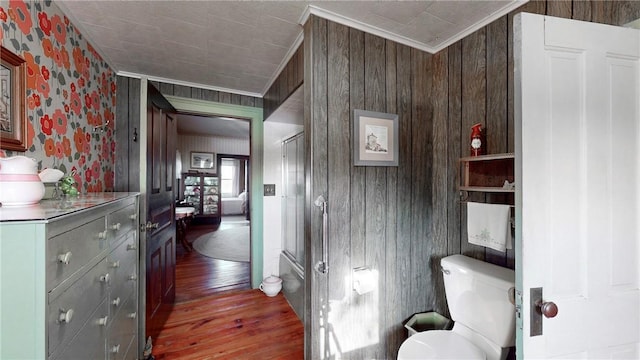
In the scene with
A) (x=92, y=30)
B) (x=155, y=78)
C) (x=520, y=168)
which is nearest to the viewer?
(x=520, y=168)

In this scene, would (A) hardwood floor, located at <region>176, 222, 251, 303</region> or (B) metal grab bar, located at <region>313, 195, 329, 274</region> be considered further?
(A) hardwood floor, located at <region>176, 222, 251, 303</region>

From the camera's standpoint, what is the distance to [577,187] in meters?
0.92

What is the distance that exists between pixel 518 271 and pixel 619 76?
33.8 inches

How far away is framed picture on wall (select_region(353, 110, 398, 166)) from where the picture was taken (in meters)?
1.60

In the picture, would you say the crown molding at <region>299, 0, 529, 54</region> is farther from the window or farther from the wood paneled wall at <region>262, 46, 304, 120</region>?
the window

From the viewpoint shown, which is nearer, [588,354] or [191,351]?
[588,354]

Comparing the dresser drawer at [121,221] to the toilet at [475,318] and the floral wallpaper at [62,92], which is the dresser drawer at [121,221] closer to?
the floral wallpaper at [62,92]

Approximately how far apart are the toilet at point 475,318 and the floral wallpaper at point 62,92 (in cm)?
219

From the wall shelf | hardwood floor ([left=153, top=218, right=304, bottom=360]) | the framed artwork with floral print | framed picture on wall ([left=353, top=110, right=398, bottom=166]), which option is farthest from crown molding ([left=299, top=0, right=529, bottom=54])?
hardwood floor ([left=153, top=218, right=304, bottom=360])

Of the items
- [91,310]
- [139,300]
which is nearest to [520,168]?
[91,310]

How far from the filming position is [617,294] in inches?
36.8

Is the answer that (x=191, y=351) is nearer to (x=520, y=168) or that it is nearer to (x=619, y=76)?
(x=520, y=168)

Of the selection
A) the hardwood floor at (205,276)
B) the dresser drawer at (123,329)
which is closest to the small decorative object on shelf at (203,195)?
the hardwood floor at (205,276)

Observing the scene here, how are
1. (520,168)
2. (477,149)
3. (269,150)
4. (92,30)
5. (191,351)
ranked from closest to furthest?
(520,168)
(477,149)
(92,30)
(191,351)
(269,150)
